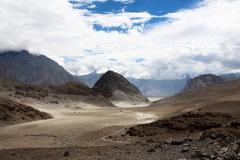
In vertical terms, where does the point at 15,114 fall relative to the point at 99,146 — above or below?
above

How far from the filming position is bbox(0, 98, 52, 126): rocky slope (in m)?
58.6

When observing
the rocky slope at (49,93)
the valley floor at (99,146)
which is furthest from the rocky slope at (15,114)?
the rocky slope at (49,93)

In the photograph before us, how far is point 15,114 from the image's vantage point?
62.5 meters

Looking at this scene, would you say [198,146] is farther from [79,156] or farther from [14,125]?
[14,125]

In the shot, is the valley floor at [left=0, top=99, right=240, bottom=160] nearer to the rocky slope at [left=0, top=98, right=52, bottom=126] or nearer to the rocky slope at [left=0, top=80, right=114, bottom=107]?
the rocky slope at [left=0, top=98, right=52, bottom=126]

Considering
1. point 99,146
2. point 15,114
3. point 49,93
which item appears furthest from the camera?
point 49,93

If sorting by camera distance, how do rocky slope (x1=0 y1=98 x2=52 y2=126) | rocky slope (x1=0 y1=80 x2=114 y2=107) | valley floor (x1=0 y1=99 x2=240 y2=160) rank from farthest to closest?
rocky slope (x1=0 y1=80 x2=114 y2=107)
rocky slope (x1=0 y1=98 x2=52 y2=126)
valley floor (x1=0 y1=99 x2=240 y2=160)

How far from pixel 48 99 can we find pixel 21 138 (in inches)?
3745

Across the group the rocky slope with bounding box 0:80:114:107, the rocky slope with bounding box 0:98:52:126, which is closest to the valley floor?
the rocky slope with bounding box 0:98:52:126

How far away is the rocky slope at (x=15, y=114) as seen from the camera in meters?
58.6

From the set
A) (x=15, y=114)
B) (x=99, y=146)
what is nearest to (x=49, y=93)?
(x=15, y=114)

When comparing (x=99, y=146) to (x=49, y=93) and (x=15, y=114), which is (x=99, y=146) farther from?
(x=49, y=93)

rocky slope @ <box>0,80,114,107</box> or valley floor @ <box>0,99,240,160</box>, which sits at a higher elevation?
rocky slope @ <box>0,80,114,107</box>

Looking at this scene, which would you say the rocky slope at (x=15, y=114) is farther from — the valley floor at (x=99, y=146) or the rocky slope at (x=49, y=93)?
the rocky slope at (x=49, y=93)
